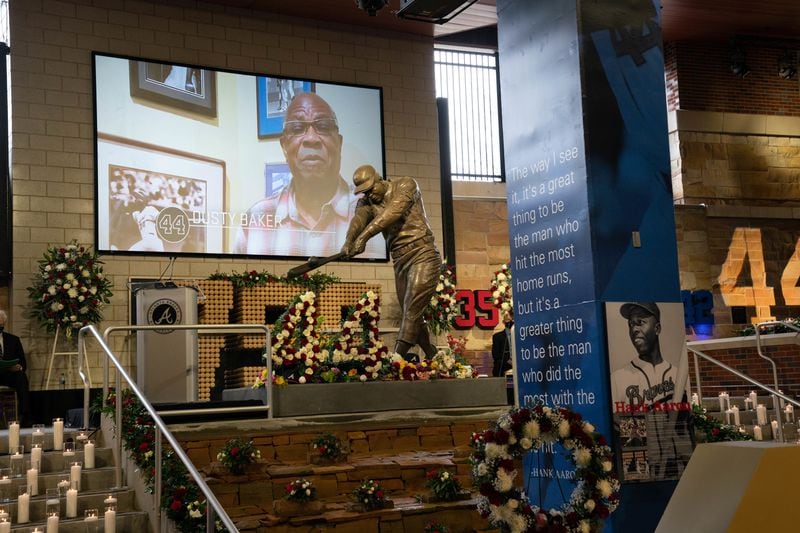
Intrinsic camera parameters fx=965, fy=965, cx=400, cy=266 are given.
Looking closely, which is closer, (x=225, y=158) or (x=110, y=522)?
(x=110, y=522)

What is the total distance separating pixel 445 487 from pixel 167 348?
519 cm

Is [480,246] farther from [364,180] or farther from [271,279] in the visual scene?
[364,180]

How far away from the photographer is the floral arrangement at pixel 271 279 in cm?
1370

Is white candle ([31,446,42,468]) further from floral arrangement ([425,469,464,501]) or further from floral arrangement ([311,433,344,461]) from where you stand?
floral arrangement ([425,469,464,501])

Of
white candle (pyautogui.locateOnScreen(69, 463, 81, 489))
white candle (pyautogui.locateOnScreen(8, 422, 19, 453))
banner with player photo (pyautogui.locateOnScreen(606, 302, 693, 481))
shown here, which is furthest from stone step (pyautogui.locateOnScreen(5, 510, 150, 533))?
banner with player photo (pyautogui.locateOnScreen(606, 302, 693, 481))

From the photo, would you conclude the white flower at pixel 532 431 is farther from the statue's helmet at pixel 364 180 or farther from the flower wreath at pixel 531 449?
the statue's helmet at pixel 364 180

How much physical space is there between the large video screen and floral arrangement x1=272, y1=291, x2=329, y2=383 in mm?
5073

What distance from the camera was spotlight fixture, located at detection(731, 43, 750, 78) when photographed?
17328 millimetres

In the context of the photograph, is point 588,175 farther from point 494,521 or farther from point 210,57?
point 210,57

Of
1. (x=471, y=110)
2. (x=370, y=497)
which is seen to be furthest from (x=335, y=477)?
(x=471, y=110)

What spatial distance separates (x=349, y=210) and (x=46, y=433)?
24.1 feet

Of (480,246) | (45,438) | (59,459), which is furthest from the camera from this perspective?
(480,246)

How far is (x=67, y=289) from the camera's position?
490 inches

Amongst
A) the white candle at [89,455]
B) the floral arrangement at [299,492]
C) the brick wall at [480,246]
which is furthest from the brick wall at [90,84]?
the floral arrangement at [299,492]
